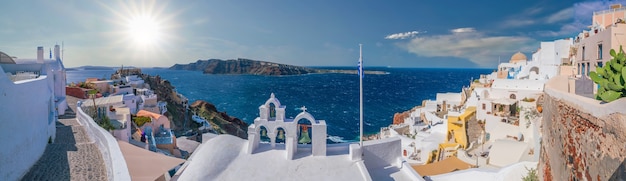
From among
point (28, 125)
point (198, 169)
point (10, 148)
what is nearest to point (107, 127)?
point (28, 125)

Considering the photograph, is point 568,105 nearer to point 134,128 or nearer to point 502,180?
point 502,180

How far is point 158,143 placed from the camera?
1939 cm

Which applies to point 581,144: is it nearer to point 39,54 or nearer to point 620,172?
point 620,172

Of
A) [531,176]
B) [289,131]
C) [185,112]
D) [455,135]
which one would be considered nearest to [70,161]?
[289,131]

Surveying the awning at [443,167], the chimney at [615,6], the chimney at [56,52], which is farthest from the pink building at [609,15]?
the chimney at [56,52]

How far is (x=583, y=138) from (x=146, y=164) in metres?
10.6

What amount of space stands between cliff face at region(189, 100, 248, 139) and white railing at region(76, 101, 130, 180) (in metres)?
25.0

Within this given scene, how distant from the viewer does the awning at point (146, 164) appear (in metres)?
9.24

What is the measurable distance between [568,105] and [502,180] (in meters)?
4.42

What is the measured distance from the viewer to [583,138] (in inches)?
254

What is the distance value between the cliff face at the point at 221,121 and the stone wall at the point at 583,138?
1292 inches

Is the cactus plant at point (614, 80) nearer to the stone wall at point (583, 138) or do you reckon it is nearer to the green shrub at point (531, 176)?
the stone wall at point (583, 138)

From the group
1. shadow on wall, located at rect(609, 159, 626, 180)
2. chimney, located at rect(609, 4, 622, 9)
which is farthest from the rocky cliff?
chimney, located at rect(609, 4, 622, 9)

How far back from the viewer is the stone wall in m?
5.10
